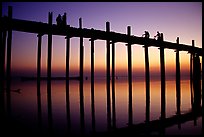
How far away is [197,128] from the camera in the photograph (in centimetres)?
840

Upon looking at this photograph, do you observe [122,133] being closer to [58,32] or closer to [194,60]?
[58,32]

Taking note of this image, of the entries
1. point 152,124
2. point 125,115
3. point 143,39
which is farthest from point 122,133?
Answer: point 125,115

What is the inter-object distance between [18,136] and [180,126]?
6.36m

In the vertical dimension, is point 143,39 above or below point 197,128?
above

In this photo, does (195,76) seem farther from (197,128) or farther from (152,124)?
(152,124)

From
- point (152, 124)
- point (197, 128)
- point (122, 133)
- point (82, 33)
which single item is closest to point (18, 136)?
point (122, 133)

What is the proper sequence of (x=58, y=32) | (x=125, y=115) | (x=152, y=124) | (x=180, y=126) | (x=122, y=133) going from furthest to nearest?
(x=125, y=115) → (x=180, y=126) → (x=152, y=124) → (x=58, y=32) → (x=122, y=133)

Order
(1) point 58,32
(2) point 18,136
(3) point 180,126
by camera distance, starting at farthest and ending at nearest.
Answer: (3) point 180,126, (1) point 58,32, (2) point 18,136

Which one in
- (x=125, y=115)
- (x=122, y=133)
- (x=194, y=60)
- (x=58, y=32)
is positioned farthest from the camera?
(x=194, y=60)

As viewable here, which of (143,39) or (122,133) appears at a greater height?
(143,39)

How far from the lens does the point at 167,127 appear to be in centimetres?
798

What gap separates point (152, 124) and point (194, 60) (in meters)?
7.95

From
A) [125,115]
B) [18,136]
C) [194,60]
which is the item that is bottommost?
[125,115]

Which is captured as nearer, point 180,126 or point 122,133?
point 122,133
